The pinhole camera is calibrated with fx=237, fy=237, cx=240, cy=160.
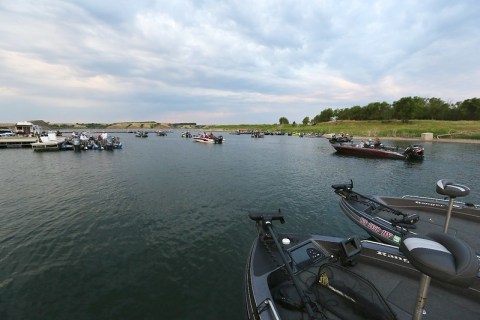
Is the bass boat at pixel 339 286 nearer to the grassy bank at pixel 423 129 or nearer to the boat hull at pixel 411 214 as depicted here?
the boat hull at pixel 411 214

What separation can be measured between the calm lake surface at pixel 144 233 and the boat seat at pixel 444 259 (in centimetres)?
762

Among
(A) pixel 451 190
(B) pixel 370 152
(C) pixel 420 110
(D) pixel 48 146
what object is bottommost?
(B) pixel 370 152

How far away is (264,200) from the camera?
2214cm

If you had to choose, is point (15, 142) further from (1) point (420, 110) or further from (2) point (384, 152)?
(1) point (420, 110)

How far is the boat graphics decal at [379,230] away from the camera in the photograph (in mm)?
10438

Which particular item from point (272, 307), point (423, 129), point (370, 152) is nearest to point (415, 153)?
point (370, 152)

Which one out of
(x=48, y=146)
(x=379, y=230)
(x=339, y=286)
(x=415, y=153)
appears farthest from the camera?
(x=48, y=146)

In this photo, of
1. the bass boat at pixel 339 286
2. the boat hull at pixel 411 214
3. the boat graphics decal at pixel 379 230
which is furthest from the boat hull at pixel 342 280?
the boat graphics decal at pixel 379 230

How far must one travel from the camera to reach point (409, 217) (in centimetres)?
A: 1162

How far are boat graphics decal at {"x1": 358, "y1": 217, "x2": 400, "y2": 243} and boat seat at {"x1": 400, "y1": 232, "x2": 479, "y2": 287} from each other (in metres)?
8.21

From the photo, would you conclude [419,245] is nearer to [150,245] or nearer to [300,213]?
[150,245]

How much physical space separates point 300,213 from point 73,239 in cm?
1558

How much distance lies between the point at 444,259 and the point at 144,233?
15312 millimetres

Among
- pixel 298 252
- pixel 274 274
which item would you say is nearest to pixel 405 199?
pixel 298 252
